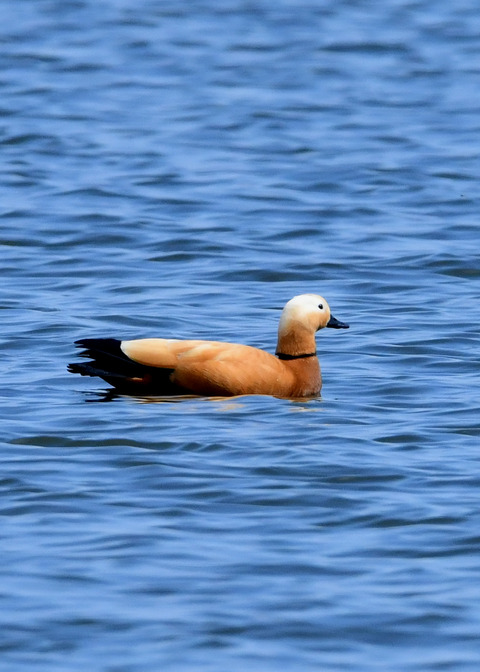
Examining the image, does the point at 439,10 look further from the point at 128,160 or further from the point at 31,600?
the point at 31,600

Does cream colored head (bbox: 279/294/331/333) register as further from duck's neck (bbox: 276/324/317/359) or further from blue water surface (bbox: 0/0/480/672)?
blue water surface (bbox: 0/0/480/672)

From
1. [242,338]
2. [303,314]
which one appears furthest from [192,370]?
[242,338]

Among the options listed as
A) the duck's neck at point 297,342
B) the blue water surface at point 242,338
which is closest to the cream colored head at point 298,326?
the duck's neck at point 297,342

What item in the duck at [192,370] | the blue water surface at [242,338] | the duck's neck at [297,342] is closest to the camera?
the blue water surface at [242,338]

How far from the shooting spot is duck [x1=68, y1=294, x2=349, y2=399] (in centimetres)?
974

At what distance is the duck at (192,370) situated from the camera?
9.74 metres

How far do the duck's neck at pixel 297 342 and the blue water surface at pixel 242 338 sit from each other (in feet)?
1.29

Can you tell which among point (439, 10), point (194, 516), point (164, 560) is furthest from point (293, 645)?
point (439, 10)

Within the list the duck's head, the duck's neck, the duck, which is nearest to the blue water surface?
the duck

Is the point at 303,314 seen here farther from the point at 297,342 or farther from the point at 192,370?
the point at 192,370

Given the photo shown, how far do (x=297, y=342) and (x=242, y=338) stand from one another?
5.37ft

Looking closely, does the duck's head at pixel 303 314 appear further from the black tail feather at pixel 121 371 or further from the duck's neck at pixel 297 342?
the black tail feather at pixel 121 371

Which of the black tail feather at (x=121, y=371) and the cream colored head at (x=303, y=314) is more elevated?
the cream colored head at (x=303, y=314)

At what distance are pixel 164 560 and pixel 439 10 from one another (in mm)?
24183
